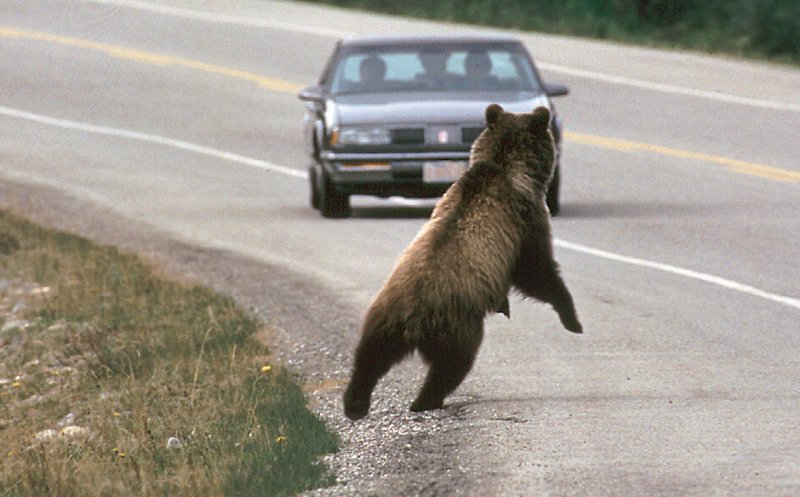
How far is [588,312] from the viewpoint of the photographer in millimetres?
12766

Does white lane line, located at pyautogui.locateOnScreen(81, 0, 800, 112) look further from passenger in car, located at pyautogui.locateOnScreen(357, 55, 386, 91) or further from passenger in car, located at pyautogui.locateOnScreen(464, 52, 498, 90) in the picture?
passenger in car, located at pyautogui.locateOnScreen(357, 55, 386, 91)

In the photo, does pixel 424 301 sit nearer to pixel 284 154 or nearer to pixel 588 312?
pixel 588 312

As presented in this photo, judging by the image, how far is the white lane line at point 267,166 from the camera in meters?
13.4

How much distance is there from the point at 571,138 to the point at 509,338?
1463cm

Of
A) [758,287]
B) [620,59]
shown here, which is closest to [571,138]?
[620,59]

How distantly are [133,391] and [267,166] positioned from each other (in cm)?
1295

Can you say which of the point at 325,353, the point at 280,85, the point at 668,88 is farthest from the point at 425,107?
the point at 280,85

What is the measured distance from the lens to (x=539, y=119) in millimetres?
8602

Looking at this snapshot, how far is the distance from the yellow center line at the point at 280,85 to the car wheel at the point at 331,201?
5.53 meters

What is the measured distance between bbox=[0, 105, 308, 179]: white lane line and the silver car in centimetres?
481

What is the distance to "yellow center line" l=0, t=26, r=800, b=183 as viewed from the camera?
22.6 meters

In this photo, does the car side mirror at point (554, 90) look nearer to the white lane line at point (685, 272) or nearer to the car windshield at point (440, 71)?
the car windshield at point (440, 71)

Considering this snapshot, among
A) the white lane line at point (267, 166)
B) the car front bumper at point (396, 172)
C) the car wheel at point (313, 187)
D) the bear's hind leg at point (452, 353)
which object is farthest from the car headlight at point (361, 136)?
the bear's hind leg at point (452, 353)

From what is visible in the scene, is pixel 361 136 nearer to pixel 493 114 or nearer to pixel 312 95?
pixel 312 95
